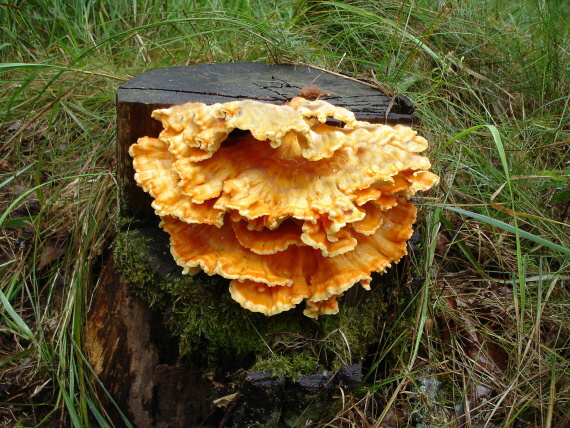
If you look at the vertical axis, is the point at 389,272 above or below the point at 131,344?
above

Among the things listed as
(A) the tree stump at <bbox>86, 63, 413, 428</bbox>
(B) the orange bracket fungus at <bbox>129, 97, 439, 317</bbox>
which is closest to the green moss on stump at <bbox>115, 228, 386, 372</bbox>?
(A) the tree stump at <bbox>86, 63, 413, 428</bbox>

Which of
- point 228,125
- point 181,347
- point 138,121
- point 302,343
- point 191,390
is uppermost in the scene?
point 228,125

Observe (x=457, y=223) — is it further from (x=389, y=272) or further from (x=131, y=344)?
(x=131, y=344)

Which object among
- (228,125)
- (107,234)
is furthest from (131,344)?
(228,125)

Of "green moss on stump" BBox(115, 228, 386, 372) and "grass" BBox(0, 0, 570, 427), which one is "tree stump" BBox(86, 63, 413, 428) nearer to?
"green moss on stump" BBox(115, 228, 386, 372)

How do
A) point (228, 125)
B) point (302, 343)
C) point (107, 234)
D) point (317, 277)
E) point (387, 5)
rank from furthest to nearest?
1. point (387, 5)
2. point (107, 234)
3. point (302, 343)
4. point (317, 277)
5. point (228, 125)

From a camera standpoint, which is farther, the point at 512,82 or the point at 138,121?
the point at 512,82

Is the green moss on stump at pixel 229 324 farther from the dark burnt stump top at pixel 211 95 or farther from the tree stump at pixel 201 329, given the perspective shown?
the dark burnt stump top at pixel 211 95

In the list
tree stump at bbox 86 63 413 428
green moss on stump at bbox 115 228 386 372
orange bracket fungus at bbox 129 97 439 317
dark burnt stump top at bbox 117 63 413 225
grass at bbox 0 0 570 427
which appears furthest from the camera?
grass at bbox 0 0 570 427
